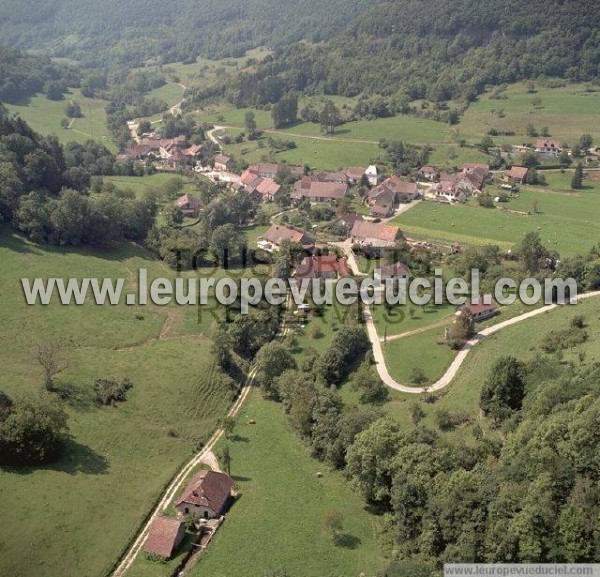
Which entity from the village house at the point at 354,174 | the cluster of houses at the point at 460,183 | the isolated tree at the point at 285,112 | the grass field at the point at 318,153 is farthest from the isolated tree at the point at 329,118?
the cluster of houses at the point at 460,183

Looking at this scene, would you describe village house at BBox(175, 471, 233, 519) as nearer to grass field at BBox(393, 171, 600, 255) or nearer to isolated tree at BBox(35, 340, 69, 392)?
isolated tree at BBox(35, 340, 69, 392)

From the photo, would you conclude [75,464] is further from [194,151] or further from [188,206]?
[194,151]

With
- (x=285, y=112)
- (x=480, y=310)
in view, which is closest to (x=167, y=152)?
(x=285, y=112)

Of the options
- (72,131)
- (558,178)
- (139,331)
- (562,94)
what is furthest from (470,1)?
(139,331)

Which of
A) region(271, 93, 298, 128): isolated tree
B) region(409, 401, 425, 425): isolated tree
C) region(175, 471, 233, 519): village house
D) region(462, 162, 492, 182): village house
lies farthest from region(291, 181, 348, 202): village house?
region(175, 471, 233, 519): village house

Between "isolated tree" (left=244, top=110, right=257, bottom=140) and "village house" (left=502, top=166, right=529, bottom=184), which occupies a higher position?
"isolated tree" (left=244, top=110, right=257, bottom=140)

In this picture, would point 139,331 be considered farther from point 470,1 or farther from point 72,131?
point 470,1

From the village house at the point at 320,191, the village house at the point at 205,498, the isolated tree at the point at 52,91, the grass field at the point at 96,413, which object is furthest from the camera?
the isolated tree at the point at 52,91

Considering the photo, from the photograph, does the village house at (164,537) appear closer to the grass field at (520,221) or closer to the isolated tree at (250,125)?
the grass field at (520,221)
